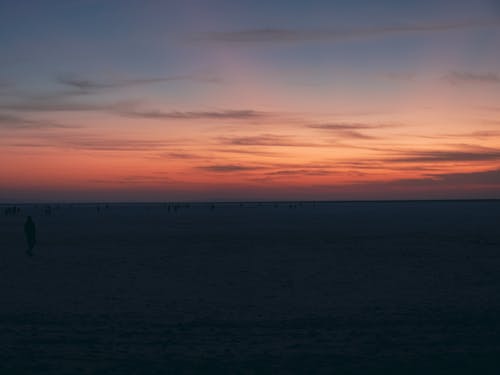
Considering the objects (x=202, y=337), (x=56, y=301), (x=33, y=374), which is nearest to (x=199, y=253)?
(x=56, y=301)

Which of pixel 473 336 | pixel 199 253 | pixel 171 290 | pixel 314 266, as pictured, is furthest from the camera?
pixel 199 253

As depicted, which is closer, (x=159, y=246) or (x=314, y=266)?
(x=314, y=266)

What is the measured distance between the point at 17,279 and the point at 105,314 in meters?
7.04

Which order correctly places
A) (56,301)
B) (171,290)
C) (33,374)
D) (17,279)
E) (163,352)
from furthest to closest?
(17,279) < (171,290) < (56,301) < (163,352) < (33,374)

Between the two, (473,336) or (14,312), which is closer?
(473,336)

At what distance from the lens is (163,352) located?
935 centimetres

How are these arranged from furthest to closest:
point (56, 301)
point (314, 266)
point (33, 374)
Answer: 1. point (314, 266)
2. point (56, 301)
3. point (33, 374)

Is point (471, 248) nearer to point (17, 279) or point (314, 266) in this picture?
point (314, 266)

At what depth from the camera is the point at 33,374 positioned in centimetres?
827

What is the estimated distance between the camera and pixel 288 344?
9.82m

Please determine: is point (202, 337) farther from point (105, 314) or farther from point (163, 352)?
point (105, 314)

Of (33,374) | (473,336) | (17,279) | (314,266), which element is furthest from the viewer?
(314,266)

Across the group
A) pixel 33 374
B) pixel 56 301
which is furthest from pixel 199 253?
pixel 33 374

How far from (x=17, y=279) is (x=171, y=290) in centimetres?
581
